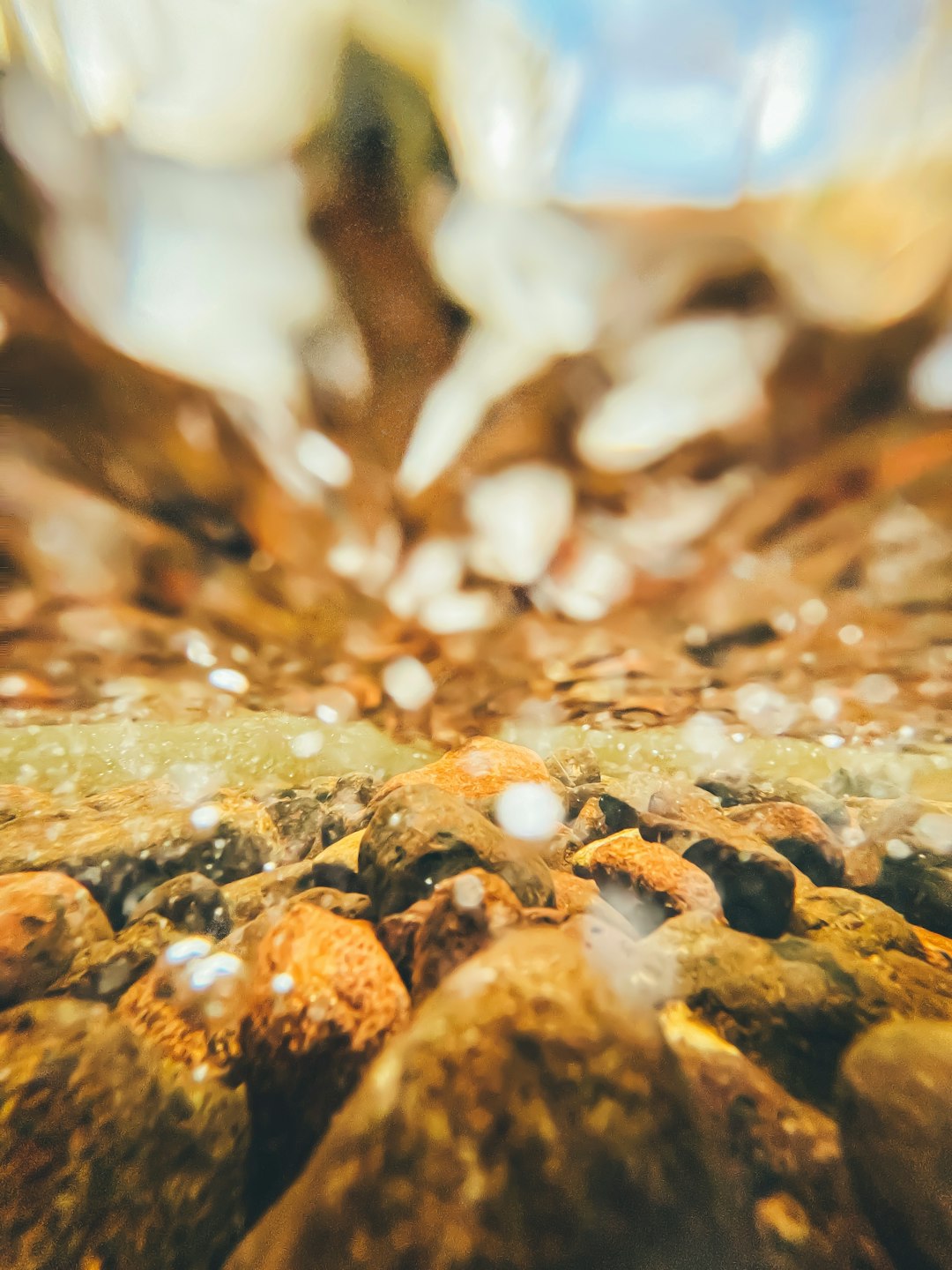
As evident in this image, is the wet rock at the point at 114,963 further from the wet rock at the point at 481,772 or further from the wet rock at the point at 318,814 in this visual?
the wet rock at the point at 481,772

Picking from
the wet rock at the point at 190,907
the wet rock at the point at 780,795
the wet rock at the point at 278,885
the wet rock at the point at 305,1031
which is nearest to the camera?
the wet rock at the point at 305,1031

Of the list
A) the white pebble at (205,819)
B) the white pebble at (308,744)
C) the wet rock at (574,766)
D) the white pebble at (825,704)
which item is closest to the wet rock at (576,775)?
the wet rock at (574,766)

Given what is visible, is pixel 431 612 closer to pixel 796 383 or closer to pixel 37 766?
pixel 796 383

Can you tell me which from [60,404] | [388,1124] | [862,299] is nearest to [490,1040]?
[388,1124]

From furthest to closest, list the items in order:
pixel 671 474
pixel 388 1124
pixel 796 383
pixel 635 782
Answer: pixel 635 782
pixel 671 474
pixel 796 383
pixel 388 1124

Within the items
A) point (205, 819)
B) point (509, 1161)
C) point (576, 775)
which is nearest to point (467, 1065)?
point (509, 1161)

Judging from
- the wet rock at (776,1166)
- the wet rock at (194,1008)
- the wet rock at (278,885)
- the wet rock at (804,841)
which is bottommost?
the wet rock at (776,1166)

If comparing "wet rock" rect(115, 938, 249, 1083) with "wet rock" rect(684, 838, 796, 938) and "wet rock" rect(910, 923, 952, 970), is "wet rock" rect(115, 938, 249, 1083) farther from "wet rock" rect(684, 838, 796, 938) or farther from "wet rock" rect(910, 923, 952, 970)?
"wet rock" rect(910, 923, 952, 970)
